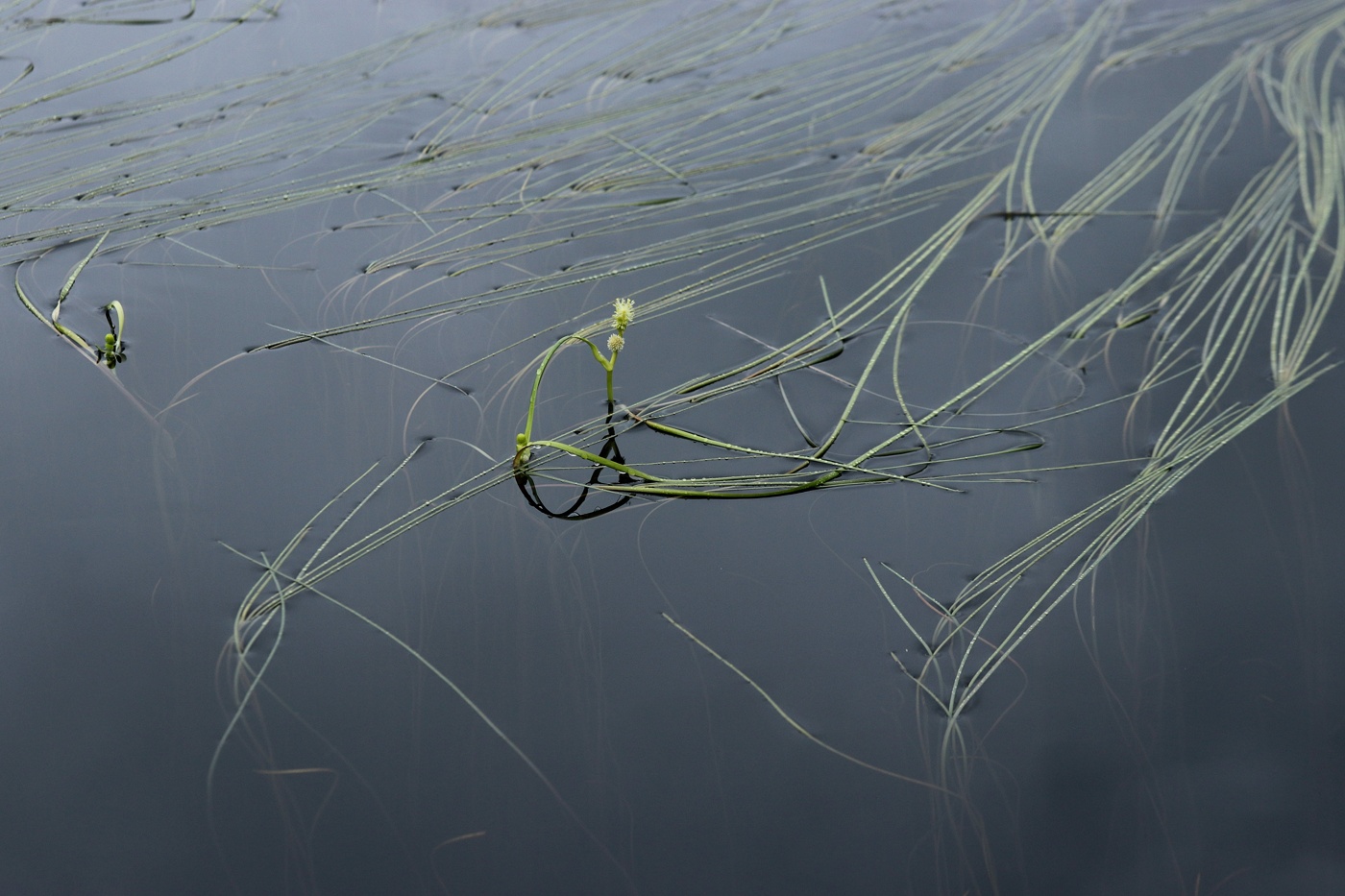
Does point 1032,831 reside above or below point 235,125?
below

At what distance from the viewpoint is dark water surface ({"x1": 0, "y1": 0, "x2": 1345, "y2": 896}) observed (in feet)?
2.42

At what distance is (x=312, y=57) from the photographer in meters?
1.65

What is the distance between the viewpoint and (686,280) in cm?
123

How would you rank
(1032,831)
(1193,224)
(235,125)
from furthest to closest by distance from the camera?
(235,125) < (1193,224) < (1032,831)

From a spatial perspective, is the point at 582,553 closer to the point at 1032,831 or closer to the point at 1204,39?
the point at 1032,831

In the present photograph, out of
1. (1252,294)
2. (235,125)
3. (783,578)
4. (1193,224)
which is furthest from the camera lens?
(235,125)

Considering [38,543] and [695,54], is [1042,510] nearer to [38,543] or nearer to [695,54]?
[38,543]

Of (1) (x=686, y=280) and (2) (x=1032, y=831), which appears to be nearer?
(2) (x=1032, y=831)

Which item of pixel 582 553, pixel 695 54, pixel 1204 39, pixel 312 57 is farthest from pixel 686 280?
pixel 1204 39

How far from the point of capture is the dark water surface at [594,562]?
0.74m

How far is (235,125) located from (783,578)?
1150mm

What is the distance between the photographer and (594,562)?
89 centimetres

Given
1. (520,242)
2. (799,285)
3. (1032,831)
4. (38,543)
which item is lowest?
(1032,831)

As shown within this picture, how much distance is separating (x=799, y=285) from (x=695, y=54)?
2.38 feet
